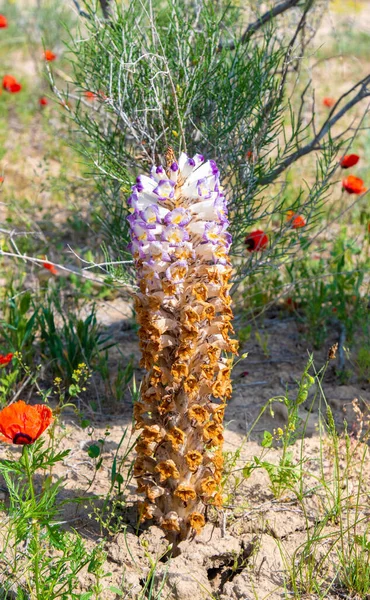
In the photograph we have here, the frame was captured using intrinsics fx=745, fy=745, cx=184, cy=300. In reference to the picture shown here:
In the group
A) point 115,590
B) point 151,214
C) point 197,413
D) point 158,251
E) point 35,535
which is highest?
point 151,214

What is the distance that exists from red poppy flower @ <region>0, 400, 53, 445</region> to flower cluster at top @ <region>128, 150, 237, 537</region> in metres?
0.32

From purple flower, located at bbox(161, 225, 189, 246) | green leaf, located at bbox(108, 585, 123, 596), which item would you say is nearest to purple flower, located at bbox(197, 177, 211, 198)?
purple flower, located at bbox(161, 225, 189, 246)

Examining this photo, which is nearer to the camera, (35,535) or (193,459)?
(35,535)

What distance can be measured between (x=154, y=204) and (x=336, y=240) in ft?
8.01

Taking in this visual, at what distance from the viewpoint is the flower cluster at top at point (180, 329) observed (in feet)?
7.29

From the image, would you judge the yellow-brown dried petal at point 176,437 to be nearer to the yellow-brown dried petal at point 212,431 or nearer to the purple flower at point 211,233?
the yellow-brown dried petal at point 212,431

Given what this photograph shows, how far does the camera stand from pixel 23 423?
2184 mm

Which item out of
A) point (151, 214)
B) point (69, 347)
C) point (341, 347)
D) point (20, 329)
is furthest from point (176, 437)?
point (341, 347)

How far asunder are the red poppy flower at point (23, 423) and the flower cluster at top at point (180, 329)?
32 cm

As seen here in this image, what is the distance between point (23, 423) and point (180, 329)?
54 centimetres

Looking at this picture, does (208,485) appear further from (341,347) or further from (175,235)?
(341,347)

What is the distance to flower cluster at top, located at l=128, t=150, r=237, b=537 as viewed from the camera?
2221 millimetres

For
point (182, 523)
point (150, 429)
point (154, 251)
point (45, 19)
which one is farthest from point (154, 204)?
point (45, 19)

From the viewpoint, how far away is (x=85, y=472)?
2908mm
